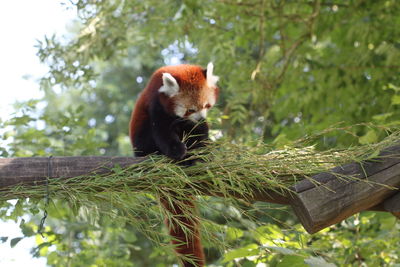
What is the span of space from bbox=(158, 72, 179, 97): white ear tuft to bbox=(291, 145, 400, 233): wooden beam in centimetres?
99

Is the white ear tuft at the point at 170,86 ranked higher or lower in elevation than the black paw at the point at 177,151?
higher

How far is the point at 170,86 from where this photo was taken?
100 inches

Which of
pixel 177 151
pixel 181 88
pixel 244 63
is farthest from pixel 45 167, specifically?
pixel 244 63

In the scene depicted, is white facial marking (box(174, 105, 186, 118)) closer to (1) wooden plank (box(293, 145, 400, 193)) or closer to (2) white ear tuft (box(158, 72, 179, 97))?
(2) white ear tuft (box(158, 72, 179, 97))

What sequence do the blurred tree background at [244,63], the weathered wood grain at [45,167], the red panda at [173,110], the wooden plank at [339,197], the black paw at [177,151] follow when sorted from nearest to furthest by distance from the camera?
the wooden plank at [339,197], the weathered wood grain at [45,167], the black paw at [177,151], the red panda at [173,110], the blurred tree background at [244,63]

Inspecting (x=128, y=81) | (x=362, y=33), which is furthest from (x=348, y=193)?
(x=128, y=81)

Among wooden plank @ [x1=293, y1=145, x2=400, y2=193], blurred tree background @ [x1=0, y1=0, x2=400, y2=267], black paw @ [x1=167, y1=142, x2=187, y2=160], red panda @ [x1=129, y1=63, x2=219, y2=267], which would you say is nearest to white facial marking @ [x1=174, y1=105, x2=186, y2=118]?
red panda @ [x1=129, y1=63, x2=219, y2=267]

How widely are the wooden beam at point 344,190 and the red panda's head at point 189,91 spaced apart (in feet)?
2.94

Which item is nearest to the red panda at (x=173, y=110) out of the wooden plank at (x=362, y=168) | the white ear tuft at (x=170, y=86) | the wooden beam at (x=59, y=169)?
the white ear tuft at (x=170, y=86)

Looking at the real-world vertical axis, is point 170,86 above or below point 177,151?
above

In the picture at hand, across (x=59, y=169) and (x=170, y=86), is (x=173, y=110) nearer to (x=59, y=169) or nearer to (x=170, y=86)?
(x=170, y=86)

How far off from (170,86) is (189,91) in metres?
0.13

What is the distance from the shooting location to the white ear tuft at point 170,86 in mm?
2531

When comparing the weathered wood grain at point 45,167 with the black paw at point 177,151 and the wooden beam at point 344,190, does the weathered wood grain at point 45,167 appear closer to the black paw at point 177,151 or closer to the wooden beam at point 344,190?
the black paw at point 177,151
